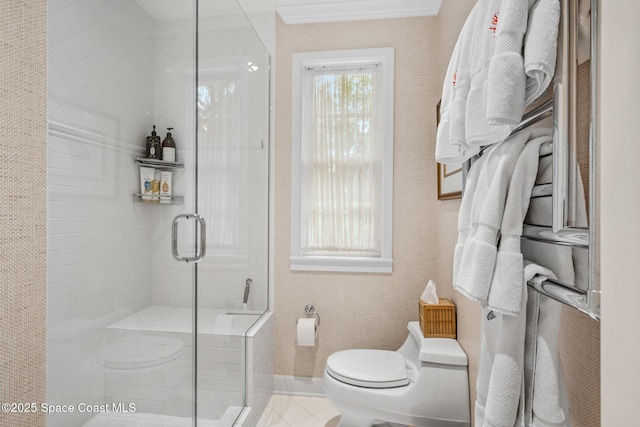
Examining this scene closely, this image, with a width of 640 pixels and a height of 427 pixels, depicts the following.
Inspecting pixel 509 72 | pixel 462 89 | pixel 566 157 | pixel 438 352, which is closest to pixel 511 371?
pixel 566 157

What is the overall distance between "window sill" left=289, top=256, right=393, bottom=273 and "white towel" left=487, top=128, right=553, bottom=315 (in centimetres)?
150

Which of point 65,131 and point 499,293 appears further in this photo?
point 65,131

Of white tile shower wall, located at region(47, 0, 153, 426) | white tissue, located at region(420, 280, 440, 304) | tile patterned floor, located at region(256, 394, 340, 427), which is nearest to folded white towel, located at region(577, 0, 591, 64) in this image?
white tile shower wall, located at region(47, 0, 153, 426)

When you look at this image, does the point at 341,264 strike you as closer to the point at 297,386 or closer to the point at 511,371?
the point at 297,386

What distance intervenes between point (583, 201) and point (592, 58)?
9.0 inches

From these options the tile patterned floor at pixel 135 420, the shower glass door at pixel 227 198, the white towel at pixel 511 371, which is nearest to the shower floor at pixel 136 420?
the tile patterned floor at pixel 135 420

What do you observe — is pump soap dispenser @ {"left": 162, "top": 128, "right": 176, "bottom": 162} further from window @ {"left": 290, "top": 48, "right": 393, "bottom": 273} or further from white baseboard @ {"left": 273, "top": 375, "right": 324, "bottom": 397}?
white baseboard @ {"left": 273, "top": 375, "right": 324, "bottom": 397}

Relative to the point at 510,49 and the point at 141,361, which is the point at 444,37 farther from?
the point at 141,361

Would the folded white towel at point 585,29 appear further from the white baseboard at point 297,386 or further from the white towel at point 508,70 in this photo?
the white baseboard at point 297,386

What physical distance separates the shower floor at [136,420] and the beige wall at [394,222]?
102cm

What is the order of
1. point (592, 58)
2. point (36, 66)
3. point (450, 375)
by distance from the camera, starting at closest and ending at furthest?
point (592, 58), point (36, 66), point (450, 375)

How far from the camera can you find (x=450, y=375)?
160 centimetres

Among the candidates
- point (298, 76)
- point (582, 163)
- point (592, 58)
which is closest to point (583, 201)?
point (582, 163)

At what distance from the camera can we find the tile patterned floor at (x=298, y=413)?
6.38 feet
